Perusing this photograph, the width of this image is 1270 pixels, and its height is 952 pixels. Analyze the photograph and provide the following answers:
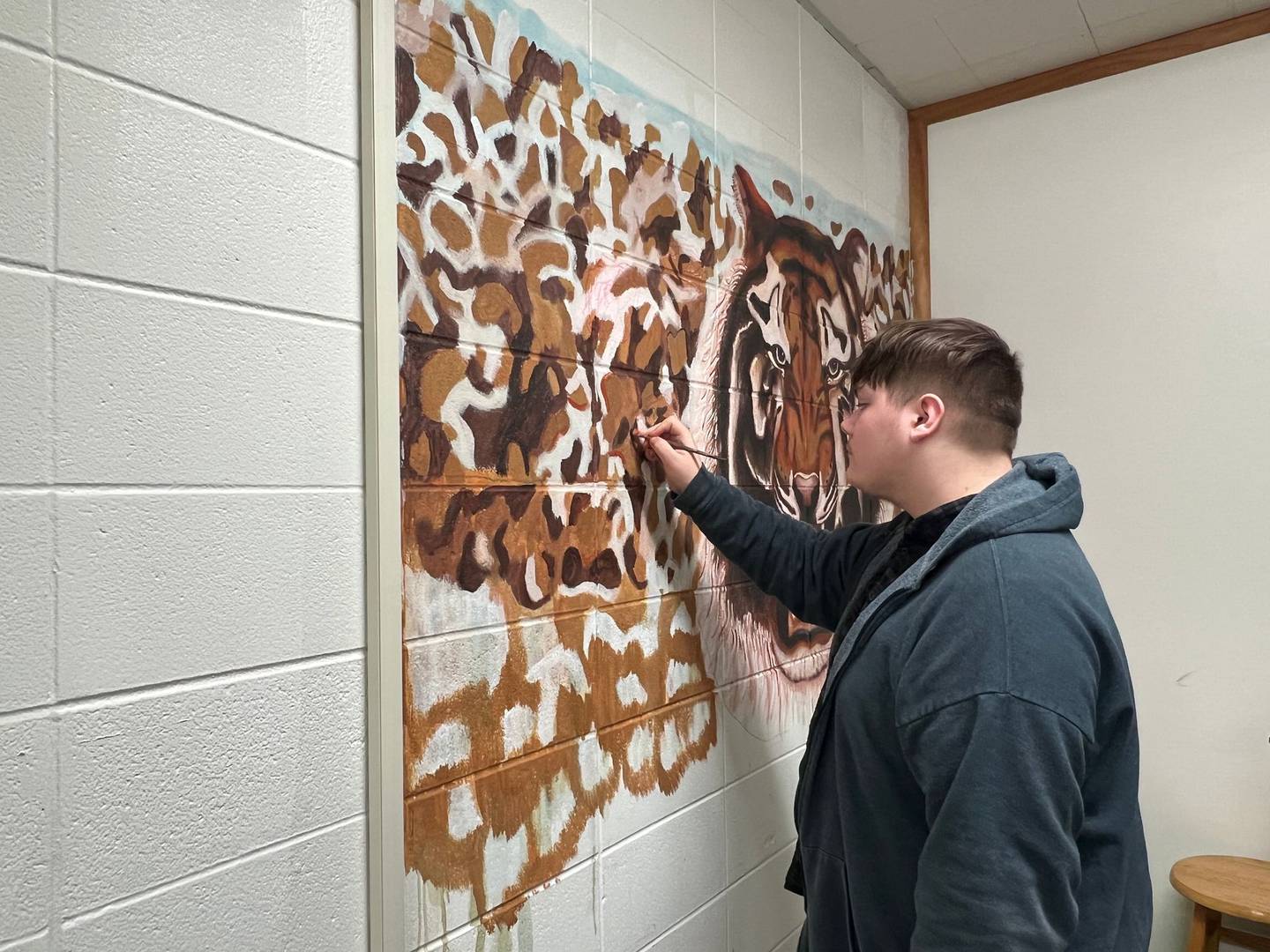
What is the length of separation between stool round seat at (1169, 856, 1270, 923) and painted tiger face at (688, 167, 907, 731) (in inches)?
34.2

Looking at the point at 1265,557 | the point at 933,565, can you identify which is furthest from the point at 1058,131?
the point at 933,565

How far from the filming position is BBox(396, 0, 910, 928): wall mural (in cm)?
100

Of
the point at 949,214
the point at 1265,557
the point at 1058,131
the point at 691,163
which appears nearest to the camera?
the point at 691,163

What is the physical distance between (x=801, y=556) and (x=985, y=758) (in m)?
0.56

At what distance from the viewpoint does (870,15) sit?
187 centimetres

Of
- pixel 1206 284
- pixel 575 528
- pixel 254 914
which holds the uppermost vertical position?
pixel 1206 284

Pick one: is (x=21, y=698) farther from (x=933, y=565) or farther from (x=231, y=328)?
(x=933, y=565)

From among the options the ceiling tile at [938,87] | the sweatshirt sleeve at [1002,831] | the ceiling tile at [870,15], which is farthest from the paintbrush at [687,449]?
the ceiling tile at [938,87]

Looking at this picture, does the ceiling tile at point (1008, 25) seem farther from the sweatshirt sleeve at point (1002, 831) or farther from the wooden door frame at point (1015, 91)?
the sweatshirt sleeve at point (1002, 831)

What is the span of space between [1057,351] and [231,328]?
1962 mm

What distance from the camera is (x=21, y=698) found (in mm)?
679

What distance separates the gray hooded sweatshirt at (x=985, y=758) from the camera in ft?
3.17

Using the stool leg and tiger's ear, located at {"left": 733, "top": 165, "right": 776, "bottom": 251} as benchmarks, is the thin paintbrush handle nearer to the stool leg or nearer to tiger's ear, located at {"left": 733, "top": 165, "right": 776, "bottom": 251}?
tiger's ear, located at {"left": 733, "top": 165, "right": 776, "bottom": 251}

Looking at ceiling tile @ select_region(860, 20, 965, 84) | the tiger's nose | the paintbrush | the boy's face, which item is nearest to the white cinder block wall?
the paintbrush
